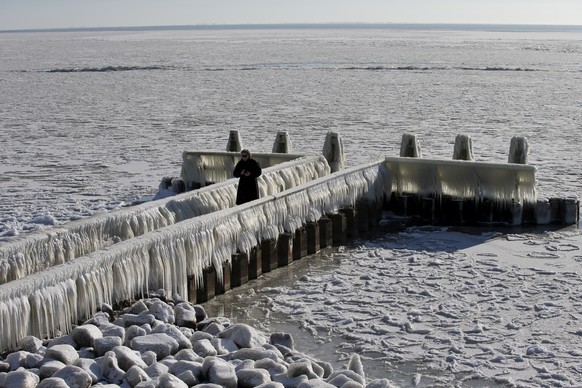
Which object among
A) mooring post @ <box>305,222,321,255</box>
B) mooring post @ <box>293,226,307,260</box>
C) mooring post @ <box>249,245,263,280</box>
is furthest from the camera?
mooring post @ <box>305,222,321,255</box>

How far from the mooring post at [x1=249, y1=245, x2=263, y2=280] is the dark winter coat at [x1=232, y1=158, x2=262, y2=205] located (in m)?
1.10

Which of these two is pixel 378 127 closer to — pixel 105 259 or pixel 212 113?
pixel 212 113

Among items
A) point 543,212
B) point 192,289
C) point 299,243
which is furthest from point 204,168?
point 192,289

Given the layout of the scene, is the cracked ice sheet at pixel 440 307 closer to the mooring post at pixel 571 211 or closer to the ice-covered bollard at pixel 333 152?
the mooring post at pixel 571 211

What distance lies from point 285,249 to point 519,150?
18.9ft

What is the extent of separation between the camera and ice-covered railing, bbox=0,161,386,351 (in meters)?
8.28

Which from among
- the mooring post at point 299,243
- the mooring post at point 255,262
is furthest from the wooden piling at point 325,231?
the mooring post at point 255,262

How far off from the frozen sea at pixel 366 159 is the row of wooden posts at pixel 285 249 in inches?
8.3

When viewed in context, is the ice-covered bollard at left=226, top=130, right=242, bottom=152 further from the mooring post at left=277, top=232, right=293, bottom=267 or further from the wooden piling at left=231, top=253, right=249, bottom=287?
the wooden piling at left=231, top=253, right=249, bottom=287

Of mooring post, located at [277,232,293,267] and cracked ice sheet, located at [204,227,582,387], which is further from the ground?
mooring post, located at [277,232,293,267]

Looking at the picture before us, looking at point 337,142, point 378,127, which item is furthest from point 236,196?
point 378,127

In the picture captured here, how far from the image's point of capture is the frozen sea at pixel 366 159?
9.42 metres

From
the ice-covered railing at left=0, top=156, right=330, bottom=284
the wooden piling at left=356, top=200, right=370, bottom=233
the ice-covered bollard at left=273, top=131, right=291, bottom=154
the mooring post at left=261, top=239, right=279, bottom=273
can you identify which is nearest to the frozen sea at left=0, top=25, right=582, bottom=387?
the mooring post at left=261, top=239, right=279, bottom=273

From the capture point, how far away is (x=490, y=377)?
334 inches
